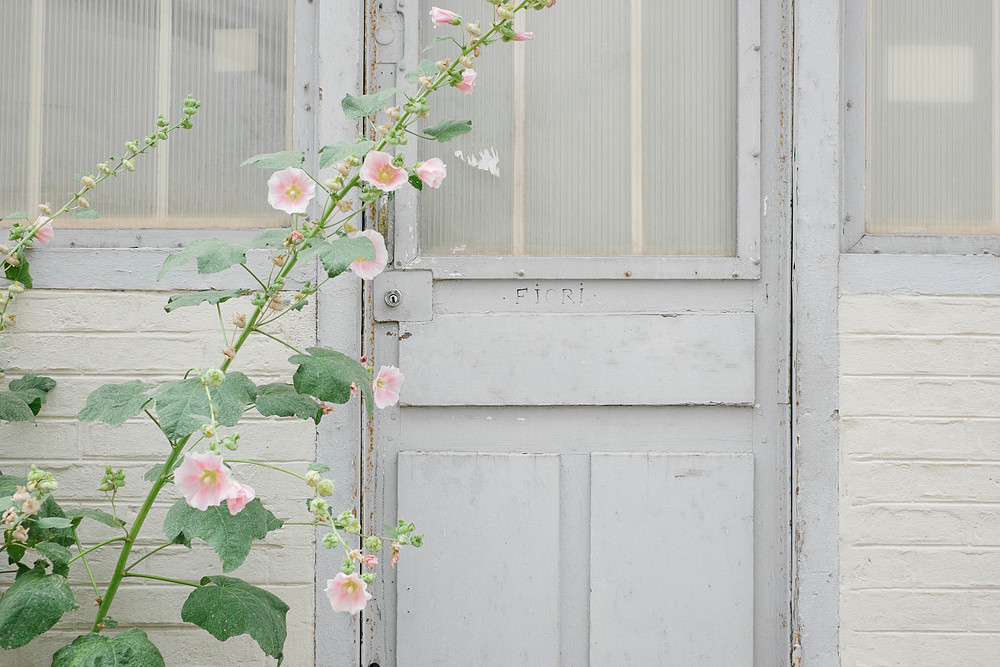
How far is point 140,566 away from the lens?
5.57ft

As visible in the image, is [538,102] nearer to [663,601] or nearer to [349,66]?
[349,66]

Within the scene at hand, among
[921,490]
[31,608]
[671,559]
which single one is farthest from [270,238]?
[921,490]

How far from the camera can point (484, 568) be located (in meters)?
1.72

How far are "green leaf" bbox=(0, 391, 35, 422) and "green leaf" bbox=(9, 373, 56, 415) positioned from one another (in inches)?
2.1

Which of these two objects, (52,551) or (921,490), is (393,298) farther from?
(921,490)

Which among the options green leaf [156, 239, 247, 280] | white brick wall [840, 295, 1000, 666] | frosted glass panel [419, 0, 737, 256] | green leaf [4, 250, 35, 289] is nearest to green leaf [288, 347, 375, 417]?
green leaf [156, 239, 247, 280]

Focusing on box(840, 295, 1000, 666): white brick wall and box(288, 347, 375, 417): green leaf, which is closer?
box(288, 347, 375, 417): green leaf

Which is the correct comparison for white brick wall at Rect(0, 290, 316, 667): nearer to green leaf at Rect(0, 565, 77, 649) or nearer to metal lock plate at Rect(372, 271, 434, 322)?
metal lock plate at Rect(372, 271, 434, 322)

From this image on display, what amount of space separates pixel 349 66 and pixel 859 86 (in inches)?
44.7

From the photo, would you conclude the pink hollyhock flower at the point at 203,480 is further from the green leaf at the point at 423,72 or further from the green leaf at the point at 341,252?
the green leaf at the point at 423,72

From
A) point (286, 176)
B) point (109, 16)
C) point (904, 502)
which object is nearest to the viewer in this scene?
point (286, 176)

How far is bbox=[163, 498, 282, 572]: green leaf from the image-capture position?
45.0 inches

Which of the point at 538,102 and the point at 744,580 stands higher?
the point at 538,102

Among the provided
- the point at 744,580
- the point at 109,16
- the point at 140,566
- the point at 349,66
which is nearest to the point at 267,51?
the point at 349,66
